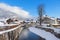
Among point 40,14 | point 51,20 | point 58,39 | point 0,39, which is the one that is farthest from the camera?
point 51,20

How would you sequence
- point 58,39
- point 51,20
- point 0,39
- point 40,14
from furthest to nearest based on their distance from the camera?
1. point 51,20
2. point 40,14
3. point 58,39
4. point 0,39

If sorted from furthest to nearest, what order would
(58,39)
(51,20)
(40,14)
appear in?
(51,20)
(40,14)
(58,39)

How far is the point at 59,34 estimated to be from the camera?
65.3 feet

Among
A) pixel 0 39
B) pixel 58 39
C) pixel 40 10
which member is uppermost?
pixel 40 10

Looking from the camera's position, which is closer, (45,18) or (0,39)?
(0,39)

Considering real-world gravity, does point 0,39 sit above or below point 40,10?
below

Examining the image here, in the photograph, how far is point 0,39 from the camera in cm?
1086

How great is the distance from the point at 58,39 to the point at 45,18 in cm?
5122

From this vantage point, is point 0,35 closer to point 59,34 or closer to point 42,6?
point 59,34

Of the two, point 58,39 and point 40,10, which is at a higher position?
point 40,10

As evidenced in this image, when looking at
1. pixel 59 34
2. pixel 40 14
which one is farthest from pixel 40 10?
pixel 59 34

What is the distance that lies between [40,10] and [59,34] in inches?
1701

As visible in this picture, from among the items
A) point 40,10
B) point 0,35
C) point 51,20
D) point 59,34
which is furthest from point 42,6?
point 0,35

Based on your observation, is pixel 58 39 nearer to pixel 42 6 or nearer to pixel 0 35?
pixel 0 35
